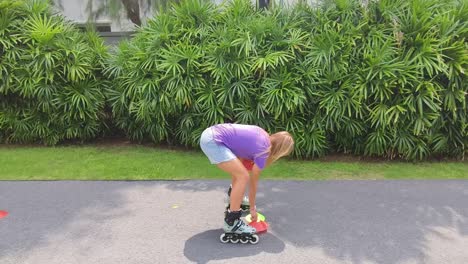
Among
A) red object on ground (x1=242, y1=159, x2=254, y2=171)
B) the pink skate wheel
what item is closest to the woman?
red object on ground (x1=242, y1=159, x2=254, y2=171)

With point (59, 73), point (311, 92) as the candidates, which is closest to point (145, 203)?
point (311, 92)

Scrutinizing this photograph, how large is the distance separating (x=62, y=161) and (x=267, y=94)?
3.03m

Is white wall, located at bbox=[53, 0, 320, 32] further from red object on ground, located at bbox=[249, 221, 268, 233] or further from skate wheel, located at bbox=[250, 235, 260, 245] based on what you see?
skate wheel, located at bbox=[250, 235, 260, 245]

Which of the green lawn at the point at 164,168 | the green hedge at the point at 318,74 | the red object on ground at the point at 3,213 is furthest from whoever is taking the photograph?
the green hedge at the point at 318,74

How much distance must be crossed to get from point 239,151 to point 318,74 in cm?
261

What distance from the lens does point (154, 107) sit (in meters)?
6.36

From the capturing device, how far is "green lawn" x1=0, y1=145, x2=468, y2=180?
5418mm

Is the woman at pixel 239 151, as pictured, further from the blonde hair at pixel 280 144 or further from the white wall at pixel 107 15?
the white wall at pixel 107 15

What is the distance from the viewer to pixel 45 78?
21.9 ft

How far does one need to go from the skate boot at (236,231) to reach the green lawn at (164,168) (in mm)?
1693

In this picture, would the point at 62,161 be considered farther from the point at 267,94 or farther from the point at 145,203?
the point at 267,94

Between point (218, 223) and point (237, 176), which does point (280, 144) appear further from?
point (218, 223)

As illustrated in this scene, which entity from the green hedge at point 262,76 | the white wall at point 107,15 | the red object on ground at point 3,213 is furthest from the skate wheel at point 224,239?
the white wall at point 107,15

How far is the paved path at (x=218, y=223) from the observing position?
3496 millimetres
